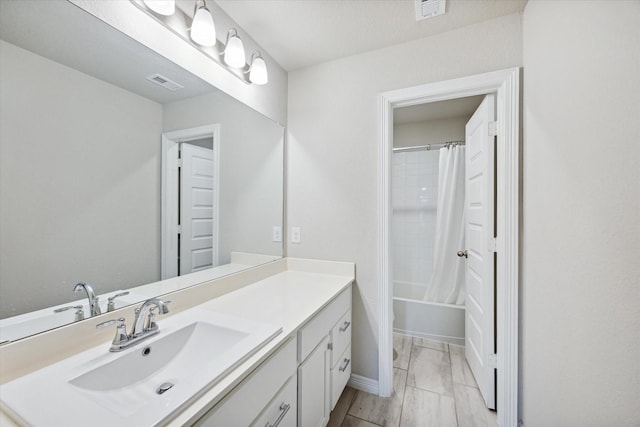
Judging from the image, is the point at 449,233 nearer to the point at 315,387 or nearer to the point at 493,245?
the point at 493,245

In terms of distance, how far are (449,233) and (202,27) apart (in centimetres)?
276

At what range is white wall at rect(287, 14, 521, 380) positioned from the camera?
5.28 feet

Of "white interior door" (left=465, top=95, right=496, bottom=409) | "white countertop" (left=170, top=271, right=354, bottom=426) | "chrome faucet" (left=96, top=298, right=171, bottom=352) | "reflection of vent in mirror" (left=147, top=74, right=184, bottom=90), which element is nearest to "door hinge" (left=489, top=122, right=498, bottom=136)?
"white interior door" (left=465, top=95, right=496, bottom=409)

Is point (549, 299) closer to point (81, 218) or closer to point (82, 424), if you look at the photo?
point (82, 424)

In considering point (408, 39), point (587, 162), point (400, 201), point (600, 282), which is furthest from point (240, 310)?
point (400, 201)

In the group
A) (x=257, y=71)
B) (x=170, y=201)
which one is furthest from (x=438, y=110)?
(x=170, y=201)

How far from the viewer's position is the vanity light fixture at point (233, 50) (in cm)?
139

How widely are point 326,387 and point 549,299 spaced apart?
1121 millimetres

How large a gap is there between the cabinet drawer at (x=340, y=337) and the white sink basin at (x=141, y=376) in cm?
62

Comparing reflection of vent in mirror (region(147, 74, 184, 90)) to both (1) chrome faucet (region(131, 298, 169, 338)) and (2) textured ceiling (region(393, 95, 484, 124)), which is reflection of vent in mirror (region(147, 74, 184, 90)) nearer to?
(1) chrome faucet (region(131, 298, 169, 338))

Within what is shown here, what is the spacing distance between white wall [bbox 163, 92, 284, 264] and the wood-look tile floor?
3.67 feet

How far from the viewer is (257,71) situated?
1592 mm

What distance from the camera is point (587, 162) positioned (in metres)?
0.87

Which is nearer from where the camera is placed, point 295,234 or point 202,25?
point 202,25
